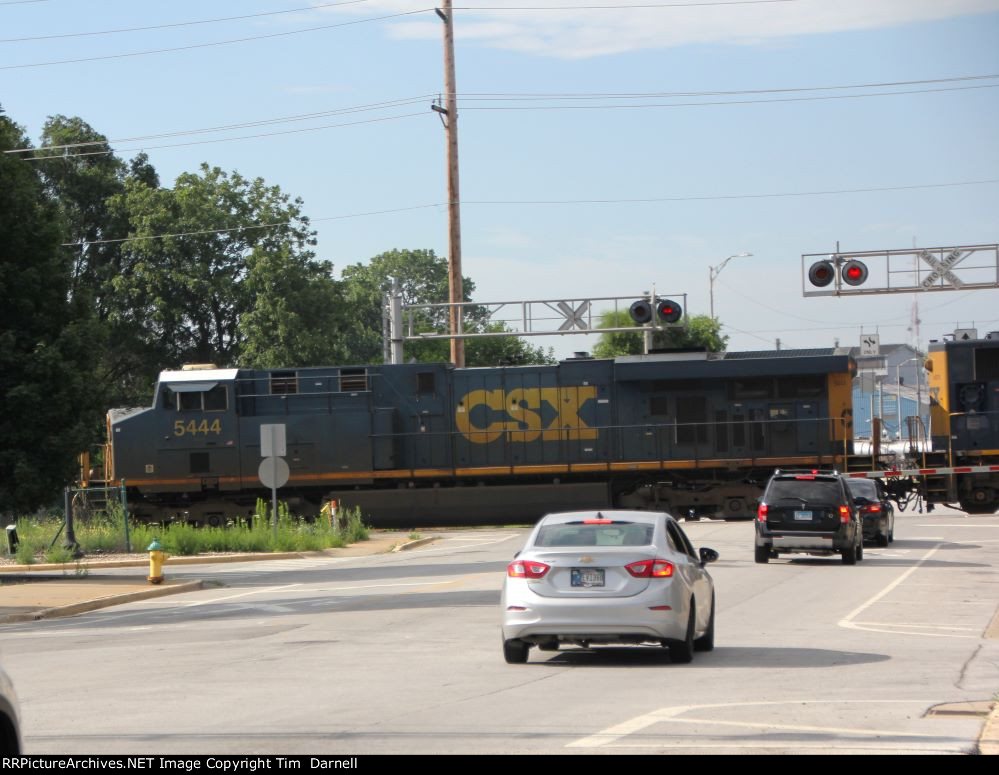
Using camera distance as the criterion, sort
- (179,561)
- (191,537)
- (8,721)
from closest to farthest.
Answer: (8,721) < (179,561) < (191,537)

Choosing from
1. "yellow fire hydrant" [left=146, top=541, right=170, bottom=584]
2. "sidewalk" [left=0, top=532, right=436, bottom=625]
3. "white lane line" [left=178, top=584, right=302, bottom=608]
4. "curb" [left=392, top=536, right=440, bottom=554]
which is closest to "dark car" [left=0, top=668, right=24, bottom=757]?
"sidewalk" [left=0, top=532, right=436, bottom=625]

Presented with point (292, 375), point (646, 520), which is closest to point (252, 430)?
point (292, 375)

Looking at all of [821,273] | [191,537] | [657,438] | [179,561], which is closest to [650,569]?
[179,561]

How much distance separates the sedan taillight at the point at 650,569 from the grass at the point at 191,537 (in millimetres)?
21047

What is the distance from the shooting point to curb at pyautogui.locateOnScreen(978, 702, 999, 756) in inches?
326

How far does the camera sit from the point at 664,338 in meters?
76.4

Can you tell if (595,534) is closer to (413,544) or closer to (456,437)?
(413,544)

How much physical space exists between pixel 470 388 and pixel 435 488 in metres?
2.92

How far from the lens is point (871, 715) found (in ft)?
32.1

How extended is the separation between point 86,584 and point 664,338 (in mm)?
54577

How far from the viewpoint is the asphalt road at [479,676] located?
9.02 meters

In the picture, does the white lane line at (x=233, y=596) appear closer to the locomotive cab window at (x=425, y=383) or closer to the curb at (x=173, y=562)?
the curb at (x=173, y=562)

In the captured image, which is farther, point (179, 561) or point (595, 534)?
point (179, 561)

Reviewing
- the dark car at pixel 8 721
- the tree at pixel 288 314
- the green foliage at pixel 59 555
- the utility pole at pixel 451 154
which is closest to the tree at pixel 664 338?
the tree at pixel 288 314
